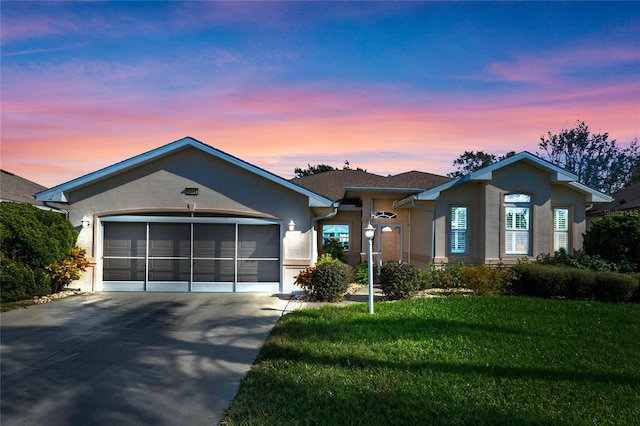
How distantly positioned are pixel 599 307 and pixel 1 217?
1577cm

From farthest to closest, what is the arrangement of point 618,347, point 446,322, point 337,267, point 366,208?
point 366,208
point 337,267
point 446,322
point 618,347

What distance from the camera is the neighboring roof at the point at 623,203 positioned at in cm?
2331

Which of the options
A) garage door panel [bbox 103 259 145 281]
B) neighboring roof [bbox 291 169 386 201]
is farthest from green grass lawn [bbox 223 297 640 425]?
neighboring roof [bbox 291 169 386 201]

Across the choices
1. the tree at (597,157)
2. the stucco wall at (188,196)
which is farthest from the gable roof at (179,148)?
the tree at (597,157)

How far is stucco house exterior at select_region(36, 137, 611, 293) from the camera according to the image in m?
14.0

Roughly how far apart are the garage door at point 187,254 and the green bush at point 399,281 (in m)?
3.87

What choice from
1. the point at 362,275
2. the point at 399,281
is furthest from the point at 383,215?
the point at 399,281

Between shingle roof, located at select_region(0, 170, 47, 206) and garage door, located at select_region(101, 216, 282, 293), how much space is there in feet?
18.8

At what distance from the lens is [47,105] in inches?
499

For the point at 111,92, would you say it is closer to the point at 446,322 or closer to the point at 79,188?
the point at 79,188

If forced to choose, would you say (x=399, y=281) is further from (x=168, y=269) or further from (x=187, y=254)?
(x=168, y=269)

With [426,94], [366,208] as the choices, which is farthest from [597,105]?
[366,208]

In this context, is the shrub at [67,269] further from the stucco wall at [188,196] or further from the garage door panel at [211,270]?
the garage door panel at [211,270]

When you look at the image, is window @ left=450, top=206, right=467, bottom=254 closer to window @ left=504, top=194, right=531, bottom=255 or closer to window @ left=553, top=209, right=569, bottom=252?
window @ left=504, top=194, right=531, bottom=255
